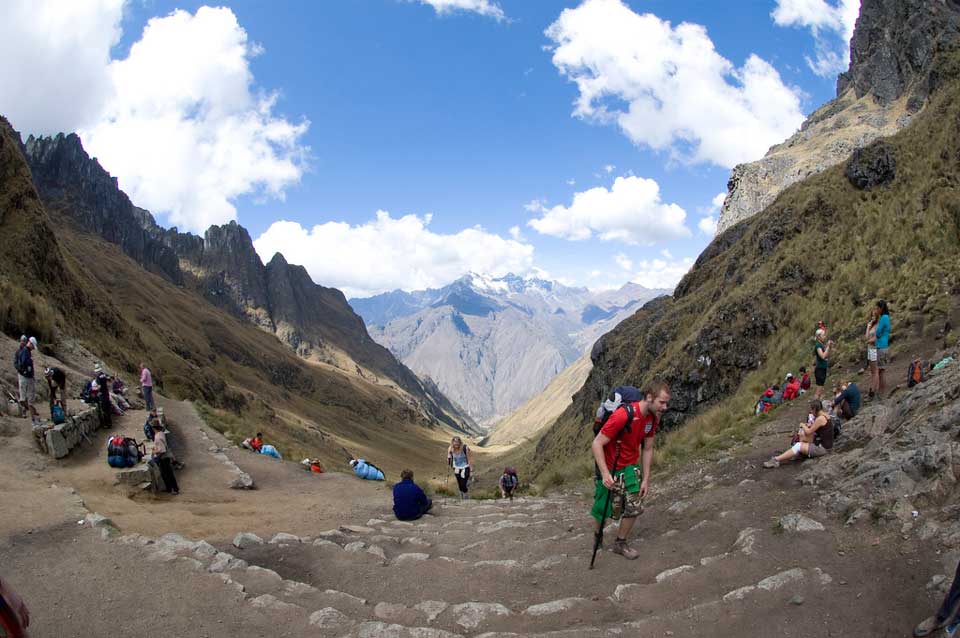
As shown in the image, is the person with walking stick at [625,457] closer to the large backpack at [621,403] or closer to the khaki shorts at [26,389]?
the large backpack at [621,403]

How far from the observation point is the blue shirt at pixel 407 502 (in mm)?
14211

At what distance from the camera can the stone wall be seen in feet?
50.6

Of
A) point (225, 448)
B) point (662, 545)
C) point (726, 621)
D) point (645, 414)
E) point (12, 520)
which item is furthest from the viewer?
point (225, 448)

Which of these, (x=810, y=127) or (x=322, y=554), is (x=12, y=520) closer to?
(x=322, y=554)

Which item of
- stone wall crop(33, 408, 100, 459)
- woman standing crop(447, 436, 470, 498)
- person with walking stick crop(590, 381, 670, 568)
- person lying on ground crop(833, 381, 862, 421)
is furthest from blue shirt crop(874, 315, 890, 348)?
stone wall crop(33, 408, 100, 459)

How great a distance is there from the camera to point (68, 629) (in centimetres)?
659

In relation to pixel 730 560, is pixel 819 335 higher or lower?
higher

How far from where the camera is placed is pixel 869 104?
118375 millimetres

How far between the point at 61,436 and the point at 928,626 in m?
19.3

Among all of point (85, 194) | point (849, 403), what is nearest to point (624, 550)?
point (849, 403)

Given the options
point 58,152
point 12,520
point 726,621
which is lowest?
point 726,621

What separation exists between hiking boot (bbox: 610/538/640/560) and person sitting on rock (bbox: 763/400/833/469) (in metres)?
4.72

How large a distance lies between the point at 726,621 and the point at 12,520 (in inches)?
452

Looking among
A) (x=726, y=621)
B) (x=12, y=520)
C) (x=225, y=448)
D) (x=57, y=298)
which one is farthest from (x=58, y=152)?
(x=726, y=621)
